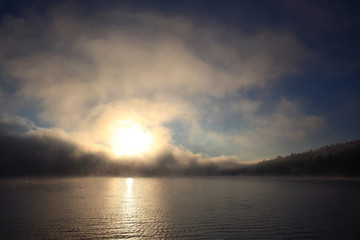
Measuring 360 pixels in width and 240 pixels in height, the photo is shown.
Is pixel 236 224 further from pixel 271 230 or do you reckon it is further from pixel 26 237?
pixel 26 237

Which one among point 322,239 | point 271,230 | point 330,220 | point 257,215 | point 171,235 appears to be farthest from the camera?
point 257,215

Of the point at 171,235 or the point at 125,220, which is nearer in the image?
the point at 171,235

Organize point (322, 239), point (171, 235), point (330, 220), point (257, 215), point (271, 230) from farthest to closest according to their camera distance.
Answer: point (257, 215) → point (330, 220) → point (271, 230) → point (171, 235) → point (322, 239)

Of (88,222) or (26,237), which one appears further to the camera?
(88,222)

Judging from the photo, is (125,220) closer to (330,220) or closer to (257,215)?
(257,215)

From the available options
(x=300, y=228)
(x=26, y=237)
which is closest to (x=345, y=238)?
(x=300, y=228)

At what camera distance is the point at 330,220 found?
154 ft

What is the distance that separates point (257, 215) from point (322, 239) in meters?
18.4

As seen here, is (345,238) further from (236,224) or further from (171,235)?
(171,235)

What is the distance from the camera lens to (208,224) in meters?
42.5

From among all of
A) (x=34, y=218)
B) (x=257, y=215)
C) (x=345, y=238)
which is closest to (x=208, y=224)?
(x=257, y=215)

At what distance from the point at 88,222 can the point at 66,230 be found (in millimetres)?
6870

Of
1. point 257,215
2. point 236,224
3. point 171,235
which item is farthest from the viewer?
point 257,215

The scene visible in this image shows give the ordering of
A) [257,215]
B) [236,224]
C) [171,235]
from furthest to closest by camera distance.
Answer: [257,215] < [236,224] < [171,235]
